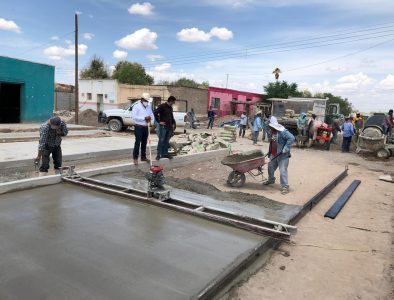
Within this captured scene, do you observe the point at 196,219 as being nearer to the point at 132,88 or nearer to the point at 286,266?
the point at 286,266

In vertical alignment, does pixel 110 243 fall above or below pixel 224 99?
below

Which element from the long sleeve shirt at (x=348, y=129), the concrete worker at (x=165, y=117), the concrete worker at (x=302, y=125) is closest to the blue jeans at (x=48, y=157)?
the concrete worker at (x=165, y=117)

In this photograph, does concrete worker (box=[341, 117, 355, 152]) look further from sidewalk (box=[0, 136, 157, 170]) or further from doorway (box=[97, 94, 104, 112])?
doorway (box=[97, 94, 104, 112])

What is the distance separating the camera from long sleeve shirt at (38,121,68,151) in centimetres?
721

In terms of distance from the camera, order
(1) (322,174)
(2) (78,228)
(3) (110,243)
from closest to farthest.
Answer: (3) (110,243)
(2) (78,228)
(1) (322,174)

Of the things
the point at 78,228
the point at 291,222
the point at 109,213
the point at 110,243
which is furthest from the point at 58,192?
the point at 291,222

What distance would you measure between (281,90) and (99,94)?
24.7 meters

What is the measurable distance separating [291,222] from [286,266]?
1319mm

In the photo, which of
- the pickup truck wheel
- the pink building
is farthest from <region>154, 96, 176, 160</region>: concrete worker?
the pink building

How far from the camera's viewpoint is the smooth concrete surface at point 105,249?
3221mm

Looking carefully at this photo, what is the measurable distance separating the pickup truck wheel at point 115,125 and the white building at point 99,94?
44.4 ft

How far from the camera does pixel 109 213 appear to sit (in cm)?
533

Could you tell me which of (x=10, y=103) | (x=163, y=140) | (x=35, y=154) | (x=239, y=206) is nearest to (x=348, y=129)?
(x=163, y=140)

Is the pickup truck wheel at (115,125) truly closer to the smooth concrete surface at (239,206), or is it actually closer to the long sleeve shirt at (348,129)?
the long sleeve shirt at (348,129)
